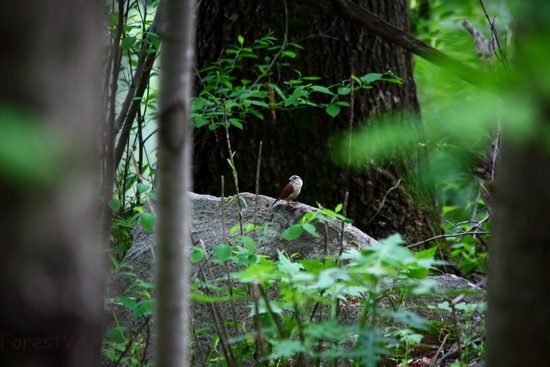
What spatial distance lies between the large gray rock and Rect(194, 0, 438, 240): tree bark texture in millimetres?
1184

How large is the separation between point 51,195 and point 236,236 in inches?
106

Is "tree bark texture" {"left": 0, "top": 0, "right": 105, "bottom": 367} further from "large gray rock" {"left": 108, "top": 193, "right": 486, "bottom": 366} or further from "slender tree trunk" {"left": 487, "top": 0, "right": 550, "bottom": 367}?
"large gray rock" {"left": 108, "top": 193, "right": 486, "bottom": 366}

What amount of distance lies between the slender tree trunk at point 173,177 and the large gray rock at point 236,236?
5.77ft

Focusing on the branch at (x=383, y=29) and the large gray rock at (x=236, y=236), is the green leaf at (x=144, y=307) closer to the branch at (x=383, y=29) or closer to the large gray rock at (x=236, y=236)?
the large gray rock at (x=236, y=236)

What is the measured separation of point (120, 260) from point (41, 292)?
3.28m

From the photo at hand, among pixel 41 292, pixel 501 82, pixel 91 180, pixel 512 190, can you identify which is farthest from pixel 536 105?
pixel 41 292

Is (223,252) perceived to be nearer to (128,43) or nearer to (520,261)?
(520,261)

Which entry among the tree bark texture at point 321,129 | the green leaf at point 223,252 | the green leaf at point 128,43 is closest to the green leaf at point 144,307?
the green leaf at point 223,252

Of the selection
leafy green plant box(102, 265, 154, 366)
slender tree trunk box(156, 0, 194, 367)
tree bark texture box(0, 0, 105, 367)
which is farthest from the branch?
tree bark texture box(0, 0, 105, 367)

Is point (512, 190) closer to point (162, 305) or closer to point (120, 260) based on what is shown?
point (162, 305)

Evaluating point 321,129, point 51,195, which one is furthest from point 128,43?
point 51,195

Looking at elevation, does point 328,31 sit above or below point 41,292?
above

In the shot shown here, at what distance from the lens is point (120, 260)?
4816 mm

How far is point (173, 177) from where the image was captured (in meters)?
1.87
